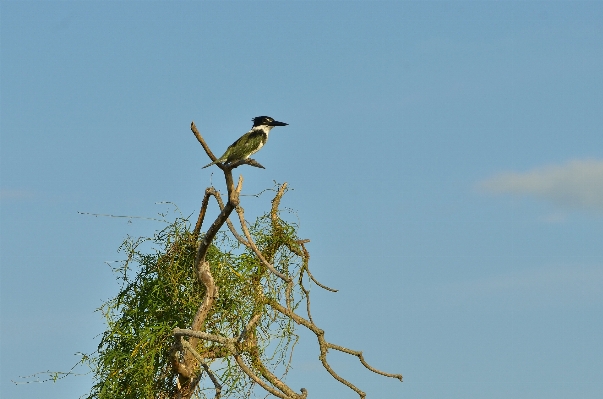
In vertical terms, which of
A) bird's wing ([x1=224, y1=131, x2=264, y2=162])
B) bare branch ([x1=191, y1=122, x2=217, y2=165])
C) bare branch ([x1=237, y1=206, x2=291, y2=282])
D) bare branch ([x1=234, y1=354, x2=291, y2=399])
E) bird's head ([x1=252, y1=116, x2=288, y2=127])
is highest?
bird's head ([x1=252, y1=116, x2=288, y2=127])

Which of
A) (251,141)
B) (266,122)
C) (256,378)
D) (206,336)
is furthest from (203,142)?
(256,378)

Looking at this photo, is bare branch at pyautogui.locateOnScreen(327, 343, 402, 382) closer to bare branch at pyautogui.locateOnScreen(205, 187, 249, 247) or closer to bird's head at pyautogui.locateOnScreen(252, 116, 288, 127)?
bare branch at pyautogui.locateOnScreen(205, 187, 249, 247)

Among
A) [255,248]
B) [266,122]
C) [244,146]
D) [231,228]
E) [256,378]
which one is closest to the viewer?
[256,378]

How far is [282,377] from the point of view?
28.0 feet

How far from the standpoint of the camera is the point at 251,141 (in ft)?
31.4

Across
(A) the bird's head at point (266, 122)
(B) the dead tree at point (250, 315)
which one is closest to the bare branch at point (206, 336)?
(B) the dead tree at point (250, 315)

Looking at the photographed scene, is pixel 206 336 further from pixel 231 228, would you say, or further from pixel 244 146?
pixel 244 146

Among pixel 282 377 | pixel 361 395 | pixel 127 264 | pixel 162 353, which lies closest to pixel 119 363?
pixel 162 353

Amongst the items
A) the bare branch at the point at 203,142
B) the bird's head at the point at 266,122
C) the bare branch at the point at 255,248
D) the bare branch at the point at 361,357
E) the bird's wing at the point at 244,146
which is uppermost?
the bird's head at the point at 266,122

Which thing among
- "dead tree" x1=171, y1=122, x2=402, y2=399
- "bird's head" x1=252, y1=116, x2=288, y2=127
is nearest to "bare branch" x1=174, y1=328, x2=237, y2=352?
"dead tree" x1=171, y1=122, x2=402, y2=399

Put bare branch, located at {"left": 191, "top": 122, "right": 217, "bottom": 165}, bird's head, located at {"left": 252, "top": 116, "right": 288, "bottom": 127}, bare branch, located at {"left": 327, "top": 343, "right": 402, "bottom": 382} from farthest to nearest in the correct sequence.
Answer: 1. bird's head, located at {"left": 252, "top": 116, "right": 288, "bottom": 127}
2. bare branch, located at {"left": 327, "top": 343, "right": 402, "bottom": 382}
3. bare branch, located at {"left": 191, "top": 122, "right": 217, "bottom": 165}

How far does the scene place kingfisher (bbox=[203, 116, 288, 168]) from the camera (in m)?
9.37

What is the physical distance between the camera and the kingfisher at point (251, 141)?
9.37m

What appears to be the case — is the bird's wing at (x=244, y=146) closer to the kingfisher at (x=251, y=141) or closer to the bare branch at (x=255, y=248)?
the kingfisher at (x=251, y=141)
